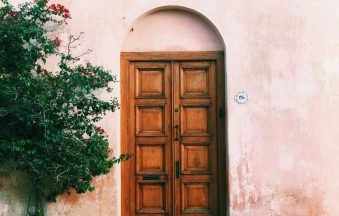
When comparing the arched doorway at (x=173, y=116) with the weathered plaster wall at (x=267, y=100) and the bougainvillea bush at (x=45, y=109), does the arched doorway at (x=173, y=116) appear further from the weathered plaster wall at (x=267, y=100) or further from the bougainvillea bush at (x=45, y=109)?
the bougainvillea bush at (x=45, y=109)

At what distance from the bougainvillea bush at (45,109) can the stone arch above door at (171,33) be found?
82cm

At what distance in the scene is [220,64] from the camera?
23.6 ft

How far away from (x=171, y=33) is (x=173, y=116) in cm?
122

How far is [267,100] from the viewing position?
22.9 ft

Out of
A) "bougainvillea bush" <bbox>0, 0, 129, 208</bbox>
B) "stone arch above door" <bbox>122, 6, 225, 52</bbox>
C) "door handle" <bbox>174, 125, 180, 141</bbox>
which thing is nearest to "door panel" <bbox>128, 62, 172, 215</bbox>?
→ "door handle" <bbox>174, 125, 180, 141</bbox>

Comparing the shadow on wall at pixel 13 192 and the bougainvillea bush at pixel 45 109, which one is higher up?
the bougainvillea bush at pixel 45 109

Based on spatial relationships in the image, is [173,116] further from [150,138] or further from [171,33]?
[171,33]

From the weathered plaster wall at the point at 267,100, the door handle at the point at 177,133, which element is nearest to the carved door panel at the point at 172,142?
the door handle at the point at 177,133

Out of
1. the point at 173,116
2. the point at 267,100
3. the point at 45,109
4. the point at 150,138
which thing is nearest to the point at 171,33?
the point at 173,116

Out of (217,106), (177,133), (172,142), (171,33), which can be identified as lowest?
(172,142)

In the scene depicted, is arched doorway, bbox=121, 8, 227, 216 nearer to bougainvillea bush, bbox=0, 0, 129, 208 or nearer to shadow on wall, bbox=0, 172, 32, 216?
bougainvillea bush, bbox=0, 0, 129, 208

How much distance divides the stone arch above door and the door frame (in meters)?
0.08

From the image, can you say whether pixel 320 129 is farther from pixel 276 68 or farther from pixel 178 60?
pixel 178 60

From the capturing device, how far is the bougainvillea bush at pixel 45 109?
6.10m
